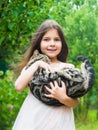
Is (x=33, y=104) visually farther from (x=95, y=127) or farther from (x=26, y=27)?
(x=95, y=127)

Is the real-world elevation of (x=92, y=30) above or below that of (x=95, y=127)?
above

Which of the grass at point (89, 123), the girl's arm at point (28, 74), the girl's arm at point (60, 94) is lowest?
the grass at point (89, 123)

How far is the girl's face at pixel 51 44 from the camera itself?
3465mm

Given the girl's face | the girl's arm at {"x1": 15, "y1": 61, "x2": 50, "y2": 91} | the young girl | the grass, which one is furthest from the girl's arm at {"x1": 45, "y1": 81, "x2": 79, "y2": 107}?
the grass

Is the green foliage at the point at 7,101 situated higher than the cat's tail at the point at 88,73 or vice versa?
the cat's tail at the point at 88,73

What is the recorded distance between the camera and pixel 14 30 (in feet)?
17.3

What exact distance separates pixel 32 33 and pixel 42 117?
212 centimetres

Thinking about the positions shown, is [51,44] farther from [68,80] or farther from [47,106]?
[47,106]

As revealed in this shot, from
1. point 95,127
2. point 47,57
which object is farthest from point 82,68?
point 95,127

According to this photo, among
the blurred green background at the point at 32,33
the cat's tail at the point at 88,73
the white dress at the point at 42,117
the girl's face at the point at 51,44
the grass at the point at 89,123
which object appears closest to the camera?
the cat's tail at the point at 88,73

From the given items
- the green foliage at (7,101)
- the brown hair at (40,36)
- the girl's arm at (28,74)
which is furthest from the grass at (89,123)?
the girl's arm at (28,74)

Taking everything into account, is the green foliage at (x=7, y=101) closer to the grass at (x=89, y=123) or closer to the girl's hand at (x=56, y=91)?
the girl's hand at (x=56, y=91)

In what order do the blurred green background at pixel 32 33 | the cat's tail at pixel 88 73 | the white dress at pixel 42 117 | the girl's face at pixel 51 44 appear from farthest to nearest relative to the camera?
the blurred green background at pixel 32 33 → the girl's face at pixel 51 44 → the white dress at pixel 42 117 → the cat's tail at pixel 88 73

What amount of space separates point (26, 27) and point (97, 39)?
6.95 m
